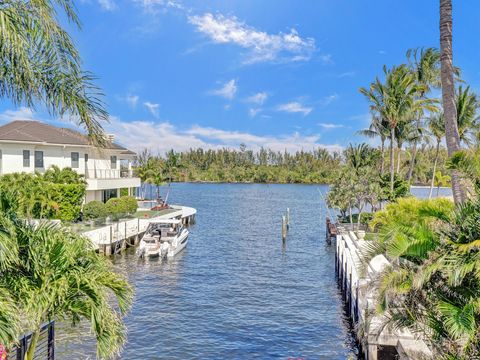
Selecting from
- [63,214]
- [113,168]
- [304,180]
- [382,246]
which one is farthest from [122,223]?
[304,180]

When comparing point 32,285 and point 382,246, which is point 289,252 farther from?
point 32,285

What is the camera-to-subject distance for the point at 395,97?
38656 mm

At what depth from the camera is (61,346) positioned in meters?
16.4

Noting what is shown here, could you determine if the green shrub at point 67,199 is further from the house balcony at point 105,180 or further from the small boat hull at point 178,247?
the small boat hull at point 178,247

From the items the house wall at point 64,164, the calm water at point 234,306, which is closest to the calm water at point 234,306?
the calm water at point 234,306

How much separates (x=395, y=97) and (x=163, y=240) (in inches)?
956

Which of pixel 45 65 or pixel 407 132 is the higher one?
pixel 407 132

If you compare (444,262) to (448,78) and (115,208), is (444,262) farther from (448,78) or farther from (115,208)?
(115,208)

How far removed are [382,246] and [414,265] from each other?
734 millimetres

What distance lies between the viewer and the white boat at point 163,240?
32.1 meters

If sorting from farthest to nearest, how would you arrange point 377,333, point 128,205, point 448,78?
1. point 128,205
2. point 448,78
3. point 377,333

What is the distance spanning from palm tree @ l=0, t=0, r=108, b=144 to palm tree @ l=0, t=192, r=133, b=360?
5.85 ft

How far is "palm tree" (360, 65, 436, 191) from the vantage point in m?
38.6

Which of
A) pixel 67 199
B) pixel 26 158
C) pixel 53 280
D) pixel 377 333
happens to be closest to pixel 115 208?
pixel 67 199
